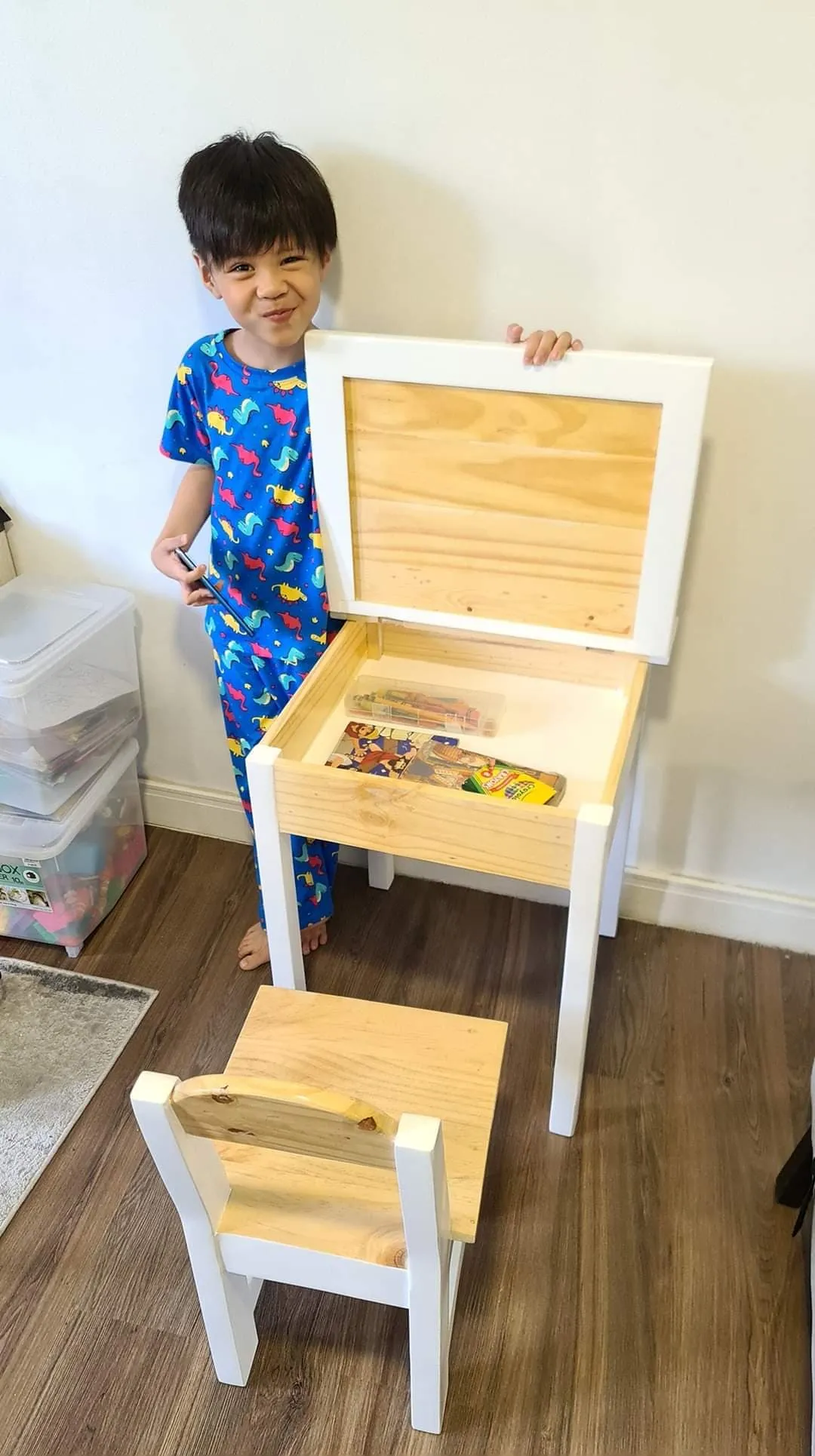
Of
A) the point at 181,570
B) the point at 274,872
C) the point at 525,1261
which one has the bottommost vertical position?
the point at 525,1261

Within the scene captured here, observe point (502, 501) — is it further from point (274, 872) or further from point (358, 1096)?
point (358, 1096)

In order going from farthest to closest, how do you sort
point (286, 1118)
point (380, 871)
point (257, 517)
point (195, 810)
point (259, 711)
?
point (195, 810), point (380, 871), point (259, 711), point (257, 517), point (286, 1118)

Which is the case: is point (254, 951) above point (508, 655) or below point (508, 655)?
below

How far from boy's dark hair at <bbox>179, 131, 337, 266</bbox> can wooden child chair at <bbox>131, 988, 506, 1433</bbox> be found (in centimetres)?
79

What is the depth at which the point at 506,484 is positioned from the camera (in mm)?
1098

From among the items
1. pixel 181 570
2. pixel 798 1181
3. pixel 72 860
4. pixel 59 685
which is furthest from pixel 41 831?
pixel 798 1181

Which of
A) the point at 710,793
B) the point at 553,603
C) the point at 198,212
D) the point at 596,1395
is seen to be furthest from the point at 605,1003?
the point at 198,212

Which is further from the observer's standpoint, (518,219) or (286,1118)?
(518,219)

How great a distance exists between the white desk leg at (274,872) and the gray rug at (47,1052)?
303 mm

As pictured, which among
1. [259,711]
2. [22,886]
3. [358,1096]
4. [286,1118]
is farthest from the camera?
[22,886]

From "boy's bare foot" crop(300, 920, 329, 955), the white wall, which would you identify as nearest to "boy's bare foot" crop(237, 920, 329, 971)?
"boy's bare foot" crop(300, 920, 329, 955)

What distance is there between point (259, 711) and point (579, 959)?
1.80 feet

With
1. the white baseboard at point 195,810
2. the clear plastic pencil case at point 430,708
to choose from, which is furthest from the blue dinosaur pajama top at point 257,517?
the white baseboard at point 195,810

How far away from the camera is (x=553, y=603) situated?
1.14 metres
